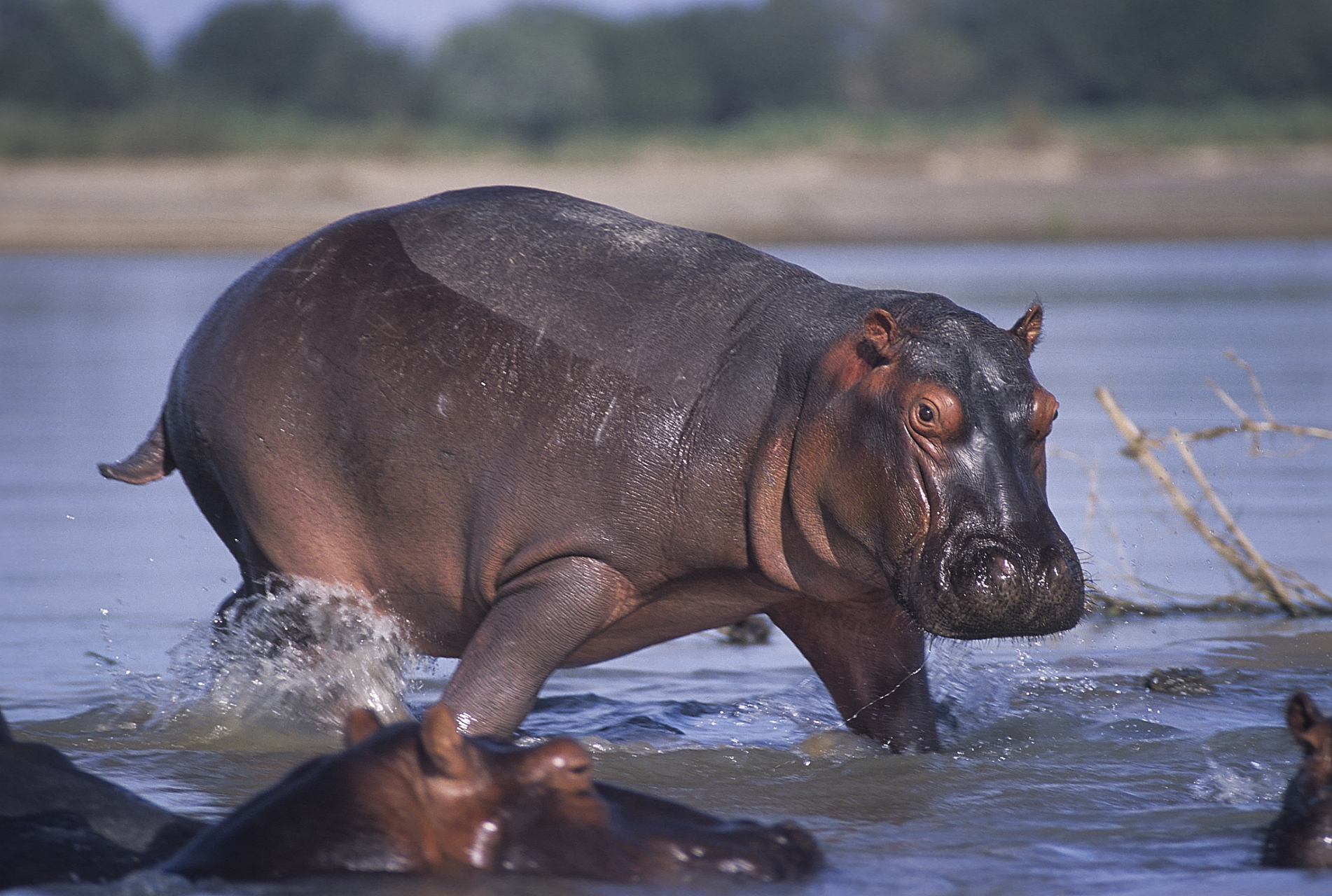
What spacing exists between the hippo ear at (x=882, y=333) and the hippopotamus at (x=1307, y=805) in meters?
1.01

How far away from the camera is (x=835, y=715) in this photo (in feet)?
15.5

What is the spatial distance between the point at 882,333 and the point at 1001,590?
58cm

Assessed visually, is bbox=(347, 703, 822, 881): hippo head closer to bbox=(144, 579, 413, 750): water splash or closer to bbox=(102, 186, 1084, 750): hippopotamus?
bbox=(102, 186, 1084, 750): hippopotamus

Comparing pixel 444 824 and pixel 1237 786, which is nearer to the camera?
pixel 444 824

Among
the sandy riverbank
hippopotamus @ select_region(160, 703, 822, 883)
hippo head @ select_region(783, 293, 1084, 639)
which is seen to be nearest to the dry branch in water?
hippo head @ select_region(783, 293, 1084, 639)

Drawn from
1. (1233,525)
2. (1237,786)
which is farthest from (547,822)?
(1233,525)

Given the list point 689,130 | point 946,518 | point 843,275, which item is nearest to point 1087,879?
→ point 946,518

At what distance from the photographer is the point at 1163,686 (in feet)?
16.0

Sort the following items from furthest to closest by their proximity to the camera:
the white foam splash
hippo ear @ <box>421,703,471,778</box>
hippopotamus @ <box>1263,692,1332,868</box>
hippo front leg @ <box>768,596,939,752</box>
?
hippo front leg @ <box>768,596,939,752</box> → the white foam splash → hippopotamus @ <box>1263,692,1332,868</box> → hippo ear @ <box>421,703,471,778</box>

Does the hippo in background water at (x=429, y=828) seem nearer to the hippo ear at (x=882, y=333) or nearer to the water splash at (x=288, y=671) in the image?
the hippo ear at (x=882, y=333)

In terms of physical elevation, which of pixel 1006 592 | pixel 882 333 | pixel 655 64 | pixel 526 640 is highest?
pixel 655 64

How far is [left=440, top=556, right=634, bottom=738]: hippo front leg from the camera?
3.84 m

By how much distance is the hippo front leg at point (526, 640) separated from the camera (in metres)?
3.84

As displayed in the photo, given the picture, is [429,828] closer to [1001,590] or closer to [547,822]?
[547,822]
